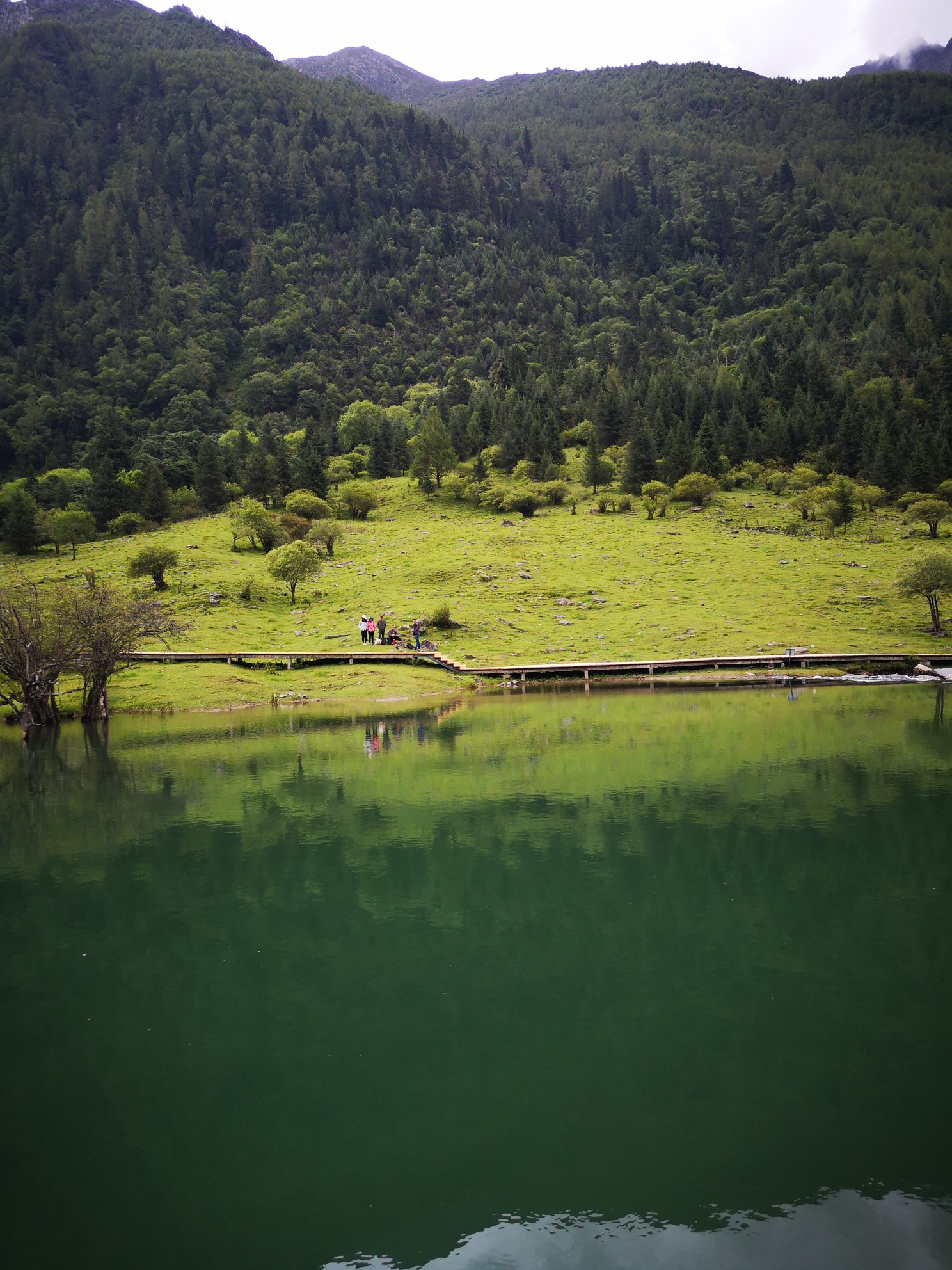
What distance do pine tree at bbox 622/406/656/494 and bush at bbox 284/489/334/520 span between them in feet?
114

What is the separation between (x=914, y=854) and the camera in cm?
1568

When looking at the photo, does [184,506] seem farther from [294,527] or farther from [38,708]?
[38,708]

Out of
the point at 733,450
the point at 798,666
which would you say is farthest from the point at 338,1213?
the point at 733,450

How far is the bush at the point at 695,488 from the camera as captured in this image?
279ft

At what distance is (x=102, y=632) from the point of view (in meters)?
36.7

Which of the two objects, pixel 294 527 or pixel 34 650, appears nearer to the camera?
pixel 34 650

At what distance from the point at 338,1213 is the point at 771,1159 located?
417cm

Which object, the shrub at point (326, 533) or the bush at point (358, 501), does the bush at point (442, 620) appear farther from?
the bush at point (358, 501)

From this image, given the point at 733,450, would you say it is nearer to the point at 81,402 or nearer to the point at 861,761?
the point at 861,761

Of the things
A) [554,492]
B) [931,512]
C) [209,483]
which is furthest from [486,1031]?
[209,483]

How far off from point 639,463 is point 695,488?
9408 millimetres

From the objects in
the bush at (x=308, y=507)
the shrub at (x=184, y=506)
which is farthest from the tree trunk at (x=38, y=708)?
the shrub at (x=184, y=506)

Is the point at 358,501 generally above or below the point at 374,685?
above

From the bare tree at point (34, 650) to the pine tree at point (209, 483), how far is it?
63.5m
